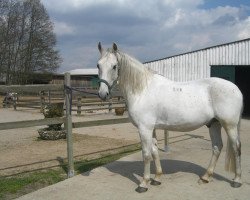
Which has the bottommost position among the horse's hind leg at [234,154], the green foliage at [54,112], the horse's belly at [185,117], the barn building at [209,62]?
the horse's hind leg at [234,154]

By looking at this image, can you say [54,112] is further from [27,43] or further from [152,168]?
[27,43]

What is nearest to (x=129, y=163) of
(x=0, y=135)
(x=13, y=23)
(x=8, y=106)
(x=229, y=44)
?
(x=0, y=135)

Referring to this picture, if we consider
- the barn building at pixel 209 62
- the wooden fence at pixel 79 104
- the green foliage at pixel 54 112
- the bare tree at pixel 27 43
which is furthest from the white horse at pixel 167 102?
the bare tree at pixel 27 43

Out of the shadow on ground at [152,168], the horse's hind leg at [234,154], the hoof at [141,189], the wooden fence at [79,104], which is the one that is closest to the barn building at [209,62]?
the wooden fence at [79,104]

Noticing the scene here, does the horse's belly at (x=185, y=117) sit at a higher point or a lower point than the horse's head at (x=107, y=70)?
lower

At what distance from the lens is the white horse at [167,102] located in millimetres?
4984

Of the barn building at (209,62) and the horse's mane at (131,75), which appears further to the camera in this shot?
the barn building at (209,62)

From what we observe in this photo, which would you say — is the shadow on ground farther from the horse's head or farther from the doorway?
the doorway

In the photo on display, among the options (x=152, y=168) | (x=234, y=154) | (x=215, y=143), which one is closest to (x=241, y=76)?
(x=152, y=168)

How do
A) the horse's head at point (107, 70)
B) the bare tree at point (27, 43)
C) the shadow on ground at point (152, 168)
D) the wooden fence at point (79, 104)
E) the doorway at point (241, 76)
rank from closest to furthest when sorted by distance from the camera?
the horse's head at point (107, 70) → the shadow on ground at point (152, 168) → the doorway at point (241, 76) → the wooden fence at point (79, 104) → the bare tree at point (27, 43)

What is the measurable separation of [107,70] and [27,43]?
40.7 metres

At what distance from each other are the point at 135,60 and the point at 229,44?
13.3 metres

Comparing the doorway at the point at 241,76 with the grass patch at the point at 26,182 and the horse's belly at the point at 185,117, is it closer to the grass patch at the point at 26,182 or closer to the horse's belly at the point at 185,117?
the grass patch at the point at 26,182

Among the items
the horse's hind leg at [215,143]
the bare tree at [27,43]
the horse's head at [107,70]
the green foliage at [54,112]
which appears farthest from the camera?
the bare tree at [27,43]
